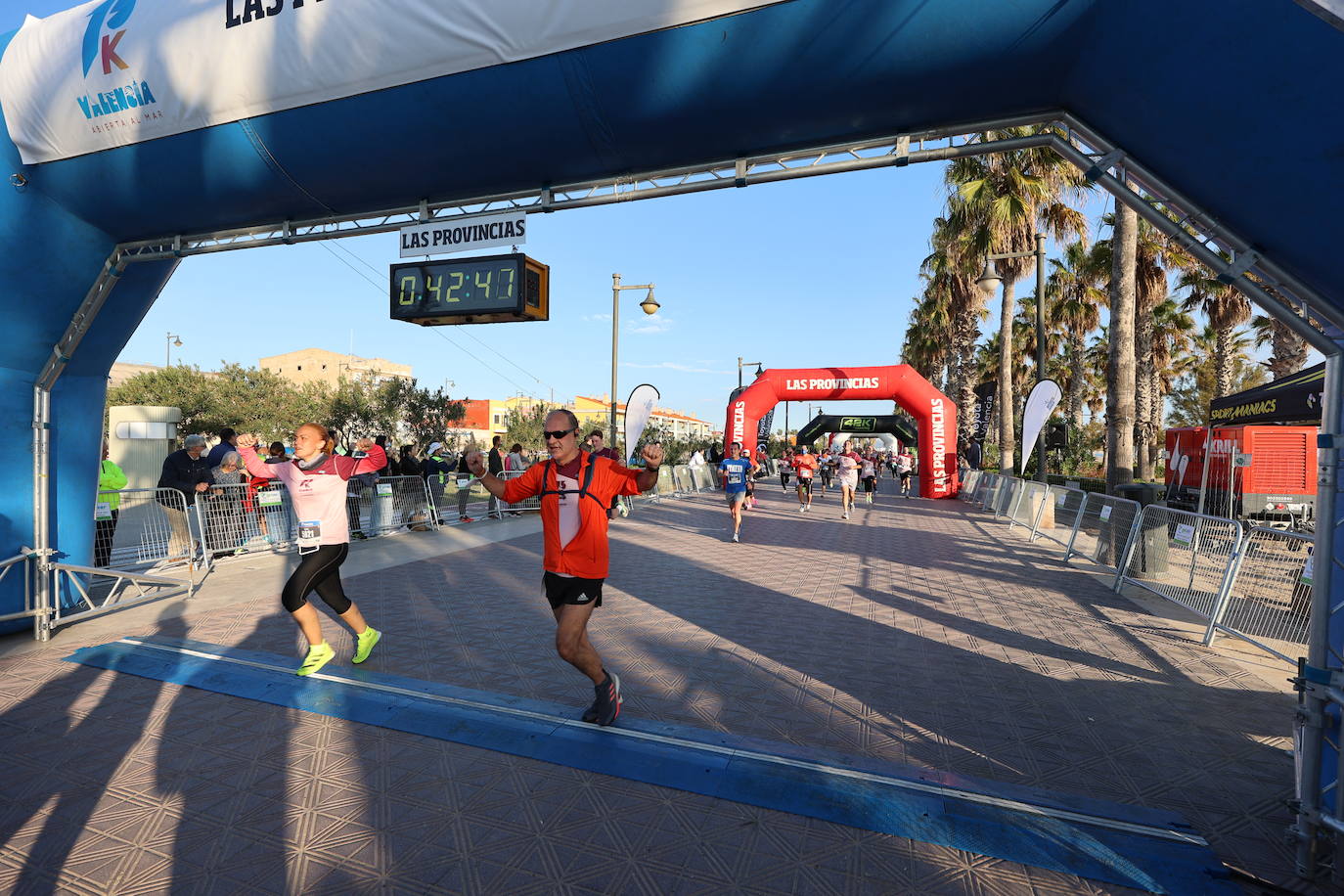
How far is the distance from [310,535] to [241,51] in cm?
379

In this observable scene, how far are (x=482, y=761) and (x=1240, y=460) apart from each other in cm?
1884

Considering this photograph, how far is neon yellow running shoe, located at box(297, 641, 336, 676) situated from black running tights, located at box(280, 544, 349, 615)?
0.29 m

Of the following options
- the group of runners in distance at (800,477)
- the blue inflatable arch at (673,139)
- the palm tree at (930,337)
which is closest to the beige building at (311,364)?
the palm tree at (930,337)

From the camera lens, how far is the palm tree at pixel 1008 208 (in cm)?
1734

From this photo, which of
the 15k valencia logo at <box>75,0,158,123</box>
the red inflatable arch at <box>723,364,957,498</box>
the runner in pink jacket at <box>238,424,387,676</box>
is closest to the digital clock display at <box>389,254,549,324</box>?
the runner in pink jacket at <box>238,424,387,676</box>

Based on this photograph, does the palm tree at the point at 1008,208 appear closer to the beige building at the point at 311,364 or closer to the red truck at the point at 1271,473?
the red truck at the point at 1271,473

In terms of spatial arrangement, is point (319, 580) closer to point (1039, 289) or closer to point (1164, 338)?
point (1039, 289)

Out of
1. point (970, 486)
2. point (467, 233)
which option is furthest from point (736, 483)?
point (970, 486)

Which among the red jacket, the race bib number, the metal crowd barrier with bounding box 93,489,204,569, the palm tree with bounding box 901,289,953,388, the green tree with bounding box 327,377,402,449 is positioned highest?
the palm tree with bounding box 901,289,953,388

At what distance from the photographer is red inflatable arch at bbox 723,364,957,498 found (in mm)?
21844

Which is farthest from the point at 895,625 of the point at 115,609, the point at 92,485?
the point at 92,485

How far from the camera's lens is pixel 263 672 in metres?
4.71

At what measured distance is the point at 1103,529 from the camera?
891cm

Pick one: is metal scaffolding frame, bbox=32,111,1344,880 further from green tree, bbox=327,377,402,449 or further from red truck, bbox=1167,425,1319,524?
green tree, bbox=327,377,402,449
